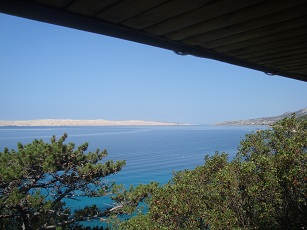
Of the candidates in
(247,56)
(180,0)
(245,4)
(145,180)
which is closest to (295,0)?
(245,4)

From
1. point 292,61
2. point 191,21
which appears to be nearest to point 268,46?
point 292,61

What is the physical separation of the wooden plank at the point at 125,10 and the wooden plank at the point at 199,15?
0.16 meters

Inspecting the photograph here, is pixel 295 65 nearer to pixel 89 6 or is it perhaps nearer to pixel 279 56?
pixel 279 56

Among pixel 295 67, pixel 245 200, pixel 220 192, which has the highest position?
pixel 295 67

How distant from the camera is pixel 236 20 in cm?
138

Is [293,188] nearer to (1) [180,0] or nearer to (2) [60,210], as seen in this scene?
(1) [180,0]

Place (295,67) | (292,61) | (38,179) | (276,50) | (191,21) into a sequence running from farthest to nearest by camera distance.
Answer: (38,179), (295,67), (292,61), (276,50), (191,21)

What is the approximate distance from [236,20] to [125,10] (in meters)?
0.62

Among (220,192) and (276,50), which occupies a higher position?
(276,50)

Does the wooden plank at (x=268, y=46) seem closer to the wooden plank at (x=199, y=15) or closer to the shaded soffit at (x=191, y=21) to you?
the shaded soffit at (x=191, y=21)

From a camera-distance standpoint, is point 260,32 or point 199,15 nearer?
point 199,15

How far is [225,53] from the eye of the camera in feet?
5.97

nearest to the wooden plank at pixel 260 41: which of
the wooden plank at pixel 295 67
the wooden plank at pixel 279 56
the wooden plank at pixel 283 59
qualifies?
the wooden plank at pixel 279 56

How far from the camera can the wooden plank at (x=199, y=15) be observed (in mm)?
1222
